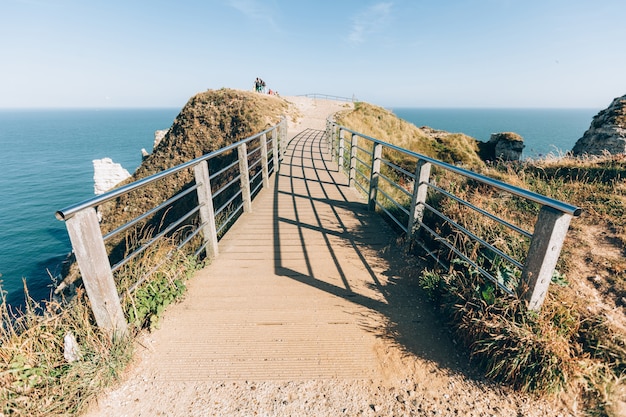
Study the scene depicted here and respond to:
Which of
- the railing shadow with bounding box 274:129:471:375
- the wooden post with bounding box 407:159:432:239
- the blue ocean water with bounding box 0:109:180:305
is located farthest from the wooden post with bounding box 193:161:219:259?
the blue ocean water with bounding box 0:109:180:305

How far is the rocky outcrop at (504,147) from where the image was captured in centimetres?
2733

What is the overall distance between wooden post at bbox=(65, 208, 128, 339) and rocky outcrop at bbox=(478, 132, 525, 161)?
97.7 ft

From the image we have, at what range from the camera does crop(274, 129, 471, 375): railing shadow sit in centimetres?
276

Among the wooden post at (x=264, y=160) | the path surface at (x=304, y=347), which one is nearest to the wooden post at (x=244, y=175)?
the wooden post at (x=264, y=160)

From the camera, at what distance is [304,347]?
266 cm

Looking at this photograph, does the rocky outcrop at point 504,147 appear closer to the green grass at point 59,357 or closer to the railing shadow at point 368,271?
the railing shadow at point 368,271

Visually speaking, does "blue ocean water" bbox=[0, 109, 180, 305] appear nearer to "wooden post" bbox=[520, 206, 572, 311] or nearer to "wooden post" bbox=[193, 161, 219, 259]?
"wooden post" bbox=[193, 161, 219, 259]

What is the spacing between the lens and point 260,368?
244 cm

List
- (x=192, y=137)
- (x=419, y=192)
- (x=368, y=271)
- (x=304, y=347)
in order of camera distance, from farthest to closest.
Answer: (x=192, y=137) → (x=419, y=192) → (x=368, y=271) → (x=304, y=347)

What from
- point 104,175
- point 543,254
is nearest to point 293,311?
point 543,254

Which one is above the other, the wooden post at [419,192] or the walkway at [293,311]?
A: the wooden post at [419,192]

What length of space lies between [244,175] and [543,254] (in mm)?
4606

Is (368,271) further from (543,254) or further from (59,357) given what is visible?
(59,357)

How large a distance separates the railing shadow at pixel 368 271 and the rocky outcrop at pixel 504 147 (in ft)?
83.9
